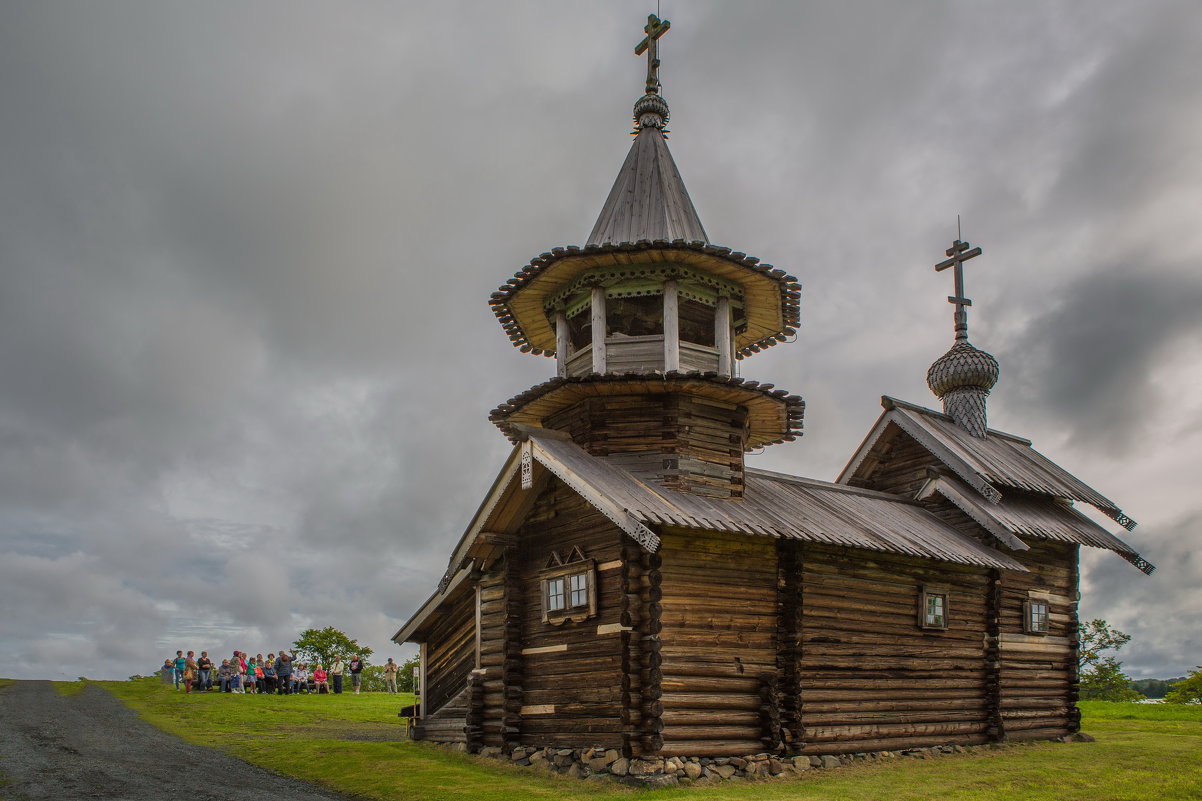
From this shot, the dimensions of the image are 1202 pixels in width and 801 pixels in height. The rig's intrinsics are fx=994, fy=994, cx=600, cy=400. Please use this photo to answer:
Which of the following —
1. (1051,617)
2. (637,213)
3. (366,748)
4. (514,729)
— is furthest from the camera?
(1051,617)

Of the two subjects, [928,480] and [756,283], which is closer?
[756,283]

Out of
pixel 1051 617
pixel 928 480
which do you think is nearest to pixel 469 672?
pixel 928 480

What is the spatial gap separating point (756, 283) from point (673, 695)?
8.36m

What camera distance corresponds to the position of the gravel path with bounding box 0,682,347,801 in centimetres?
1389

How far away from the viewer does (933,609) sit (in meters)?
20.8

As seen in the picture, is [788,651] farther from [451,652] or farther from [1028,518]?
[1028,518]

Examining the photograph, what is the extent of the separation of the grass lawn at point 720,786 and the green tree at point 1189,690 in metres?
19.1

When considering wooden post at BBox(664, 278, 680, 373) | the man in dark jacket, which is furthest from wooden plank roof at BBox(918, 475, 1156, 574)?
the man in dark jacket

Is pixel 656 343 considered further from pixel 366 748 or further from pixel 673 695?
pixel 366 748

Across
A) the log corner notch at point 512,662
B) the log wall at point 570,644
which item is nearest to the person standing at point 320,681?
the log corner notch at point 512,662

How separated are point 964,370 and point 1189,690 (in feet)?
80.4

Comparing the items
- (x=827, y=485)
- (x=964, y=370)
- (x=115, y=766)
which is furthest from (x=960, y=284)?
(x=115, y=766)

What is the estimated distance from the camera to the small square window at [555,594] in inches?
696

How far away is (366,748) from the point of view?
19391 mm
